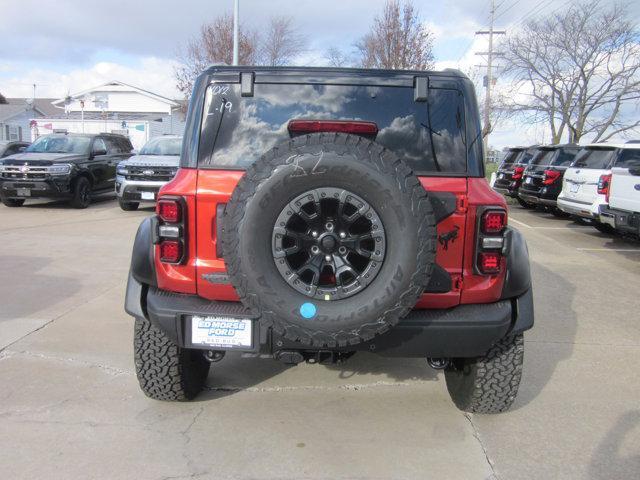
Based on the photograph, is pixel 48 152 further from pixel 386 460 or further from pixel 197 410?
pixel 386 460

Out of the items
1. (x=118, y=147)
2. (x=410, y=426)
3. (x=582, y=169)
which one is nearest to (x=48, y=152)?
(x=118, y=147)

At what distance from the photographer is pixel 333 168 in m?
2.56

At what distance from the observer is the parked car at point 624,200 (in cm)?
820

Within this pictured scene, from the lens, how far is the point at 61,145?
14211mm

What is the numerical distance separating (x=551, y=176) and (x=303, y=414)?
40.1 ft

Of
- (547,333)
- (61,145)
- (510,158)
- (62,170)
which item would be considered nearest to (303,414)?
(547,333)

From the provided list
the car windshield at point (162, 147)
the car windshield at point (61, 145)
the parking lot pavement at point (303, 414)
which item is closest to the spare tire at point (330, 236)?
the parking lot pavement at point (303, 414)

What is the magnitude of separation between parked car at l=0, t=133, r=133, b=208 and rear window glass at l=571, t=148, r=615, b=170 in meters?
11.2

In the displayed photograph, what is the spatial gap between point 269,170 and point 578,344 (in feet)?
11.8

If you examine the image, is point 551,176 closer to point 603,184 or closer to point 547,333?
point 603,184

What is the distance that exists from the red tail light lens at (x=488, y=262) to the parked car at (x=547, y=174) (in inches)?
471

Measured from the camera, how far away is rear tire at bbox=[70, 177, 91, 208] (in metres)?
13.3

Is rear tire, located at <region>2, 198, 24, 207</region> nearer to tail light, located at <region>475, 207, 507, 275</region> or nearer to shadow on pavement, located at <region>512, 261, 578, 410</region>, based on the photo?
shadow on pavement, located at <region>512, 261, 578, 410</region>

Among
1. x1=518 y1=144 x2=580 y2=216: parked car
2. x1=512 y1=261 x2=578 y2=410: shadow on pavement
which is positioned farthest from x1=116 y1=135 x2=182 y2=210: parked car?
x1=518 y1=144 x2=580 y2=216: parked car
